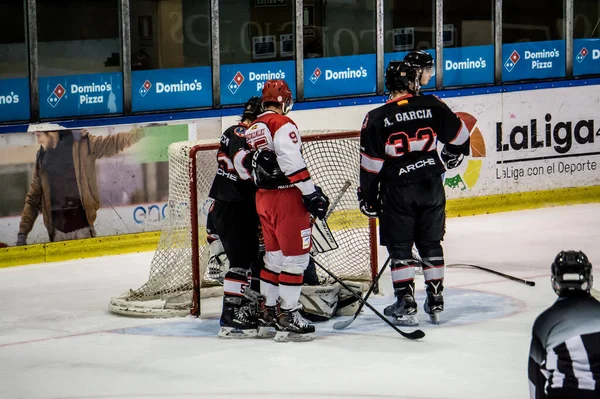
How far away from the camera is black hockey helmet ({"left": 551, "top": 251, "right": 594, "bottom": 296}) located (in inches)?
129

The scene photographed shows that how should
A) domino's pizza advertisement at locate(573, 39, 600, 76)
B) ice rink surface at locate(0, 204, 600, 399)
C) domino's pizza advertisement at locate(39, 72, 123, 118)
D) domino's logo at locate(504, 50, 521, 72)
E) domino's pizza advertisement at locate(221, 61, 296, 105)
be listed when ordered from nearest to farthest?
ice rink surface at locate(0, 204, 600, 399)
domino's pizza advertisement at locate(39, 72, 123, 118)
domino's pizza advertisement at locate(221, 61, 296, 105)
domino's logo at locate(504, 50, 521, 72)
domino's pizza advertisement at locate(573, 39, 600, 76)

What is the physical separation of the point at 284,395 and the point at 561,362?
2046 millimetres

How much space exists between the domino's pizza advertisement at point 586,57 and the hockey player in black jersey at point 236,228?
4.86m

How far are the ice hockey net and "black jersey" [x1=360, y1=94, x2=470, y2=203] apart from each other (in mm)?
588

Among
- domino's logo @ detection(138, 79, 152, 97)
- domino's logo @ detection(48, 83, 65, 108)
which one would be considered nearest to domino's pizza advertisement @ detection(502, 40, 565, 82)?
domino's logo @ detection(138, 79, 152, 97)

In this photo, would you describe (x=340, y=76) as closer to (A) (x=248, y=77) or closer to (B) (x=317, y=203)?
(A) (x=248, y=77)

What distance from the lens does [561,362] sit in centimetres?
322

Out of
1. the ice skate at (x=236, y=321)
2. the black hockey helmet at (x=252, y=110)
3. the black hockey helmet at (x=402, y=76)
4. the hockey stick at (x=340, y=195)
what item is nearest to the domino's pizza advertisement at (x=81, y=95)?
the hockey stick at (x=340, y=195)

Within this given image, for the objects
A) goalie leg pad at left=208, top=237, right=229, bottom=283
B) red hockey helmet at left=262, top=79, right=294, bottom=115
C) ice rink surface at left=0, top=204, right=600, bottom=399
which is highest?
red hockey helmet at left=262, top=79, right=294, bottom=115

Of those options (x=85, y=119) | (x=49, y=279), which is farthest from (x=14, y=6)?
(x=49, y=279)

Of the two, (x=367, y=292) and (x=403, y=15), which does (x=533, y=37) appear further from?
(x=367, y=292)

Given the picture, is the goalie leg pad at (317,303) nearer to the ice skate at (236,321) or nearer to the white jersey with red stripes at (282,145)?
the ice skate at (236,321)

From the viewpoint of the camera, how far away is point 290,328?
6.03m

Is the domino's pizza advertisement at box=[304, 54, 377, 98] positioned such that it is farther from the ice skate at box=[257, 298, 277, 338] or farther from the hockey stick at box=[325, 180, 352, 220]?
the ice skate at box=[257, 298, 277, 338]
